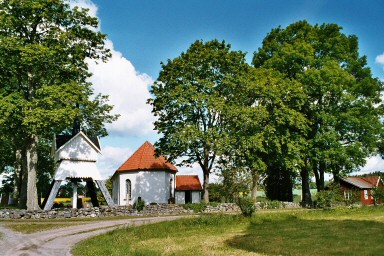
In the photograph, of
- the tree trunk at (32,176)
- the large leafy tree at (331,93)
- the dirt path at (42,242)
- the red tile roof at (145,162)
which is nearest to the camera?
the dirt path at (42,242)

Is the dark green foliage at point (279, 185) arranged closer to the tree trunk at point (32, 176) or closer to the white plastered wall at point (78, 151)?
the white plastered wall at point (78, 151)

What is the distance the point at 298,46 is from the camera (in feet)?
131

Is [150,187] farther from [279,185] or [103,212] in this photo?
[279,185]

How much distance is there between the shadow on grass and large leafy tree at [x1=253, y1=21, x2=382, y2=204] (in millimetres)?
19563

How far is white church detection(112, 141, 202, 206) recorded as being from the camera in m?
47.4

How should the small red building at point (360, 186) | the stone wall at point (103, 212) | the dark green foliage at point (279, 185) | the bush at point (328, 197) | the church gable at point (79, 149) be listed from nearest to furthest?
1. the stone wall at point (103, 212)
2. the bush at point (328, 197)
3. the church gable at point (79, 149)
4. the dark green foliage at point (279, 185)
5. the small red building at point (360, 186)

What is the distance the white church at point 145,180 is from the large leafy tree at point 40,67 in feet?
51.8

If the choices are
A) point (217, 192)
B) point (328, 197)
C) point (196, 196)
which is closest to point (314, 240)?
point (328, 197)

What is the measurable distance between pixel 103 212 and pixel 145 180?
1585 cm

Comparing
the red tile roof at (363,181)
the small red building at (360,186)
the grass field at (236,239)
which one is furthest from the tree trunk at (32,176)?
the red tile roof at (363,181)

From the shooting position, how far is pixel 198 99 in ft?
113

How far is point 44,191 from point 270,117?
34824 millimetres

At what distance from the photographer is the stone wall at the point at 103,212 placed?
1133 inches

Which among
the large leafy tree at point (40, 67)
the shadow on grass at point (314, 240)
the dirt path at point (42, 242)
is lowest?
the dirt path at point (42, 242)
